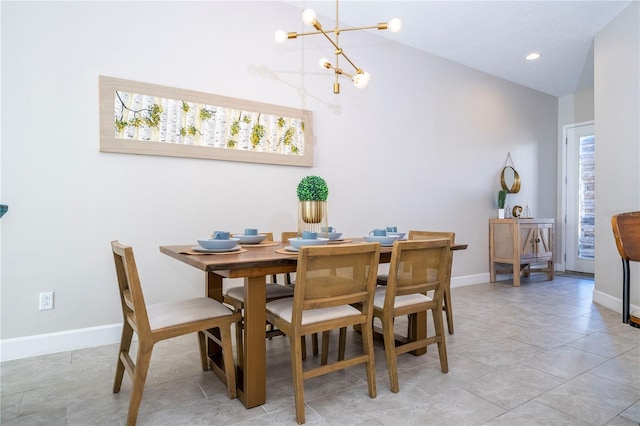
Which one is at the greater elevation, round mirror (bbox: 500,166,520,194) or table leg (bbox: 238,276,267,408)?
round mirror (bbox: 500,166,520,194)

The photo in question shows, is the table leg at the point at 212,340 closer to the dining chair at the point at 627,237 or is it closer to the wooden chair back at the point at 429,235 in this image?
the wooden chair back at the point at 429,235

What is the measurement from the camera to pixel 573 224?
19.1 ft

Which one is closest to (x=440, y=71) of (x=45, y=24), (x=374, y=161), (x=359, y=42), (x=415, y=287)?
(x=359, y=42)

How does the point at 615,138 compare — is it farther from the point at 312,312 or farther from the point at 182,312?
the point at 182,312

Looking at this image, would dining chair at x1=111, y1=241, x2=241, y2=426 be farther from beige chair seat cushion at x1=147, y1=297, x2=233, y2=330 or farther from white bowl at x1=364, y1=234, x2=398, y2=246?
white bowl at x1=364, y1=234, x2=398, y2=246

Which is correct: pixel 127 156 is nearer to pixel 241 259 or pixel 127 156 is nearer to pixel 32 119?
pixel 32 119

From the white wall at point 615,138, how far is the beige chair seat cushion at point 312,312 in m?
2.88

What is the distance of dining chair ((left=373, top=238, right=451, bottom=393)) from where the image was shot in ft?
6.17

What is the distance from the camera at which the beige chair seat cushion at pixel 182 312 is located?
1.65 metres

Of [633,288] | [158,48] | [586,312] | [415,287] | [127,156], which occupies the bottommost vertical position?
[586,312]

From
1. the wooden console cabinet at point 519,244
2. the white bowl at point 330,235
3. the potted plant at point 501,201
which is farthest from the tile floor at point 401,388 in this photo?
the potted plant at point 501,201

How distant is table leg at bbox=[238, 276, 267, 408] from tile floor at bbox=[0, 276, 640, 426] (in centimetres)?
7

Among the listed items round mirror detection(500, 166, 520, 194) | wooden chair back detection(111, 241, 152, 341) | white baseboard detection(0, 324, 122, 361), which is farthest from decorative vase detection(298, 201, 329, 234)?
round mirror detection(500, 166, 520, 194)

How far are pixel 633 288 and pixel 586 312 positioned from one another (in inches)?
16.4
